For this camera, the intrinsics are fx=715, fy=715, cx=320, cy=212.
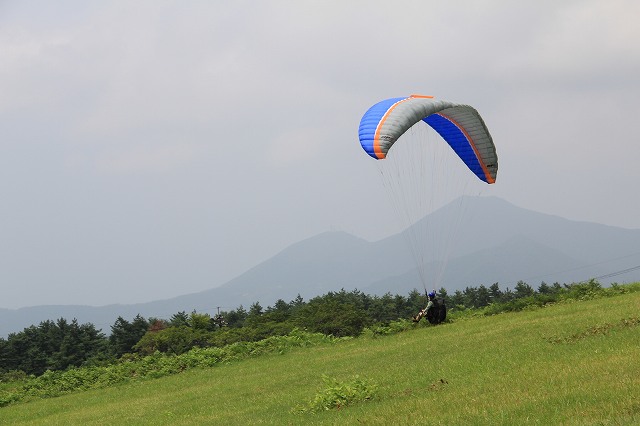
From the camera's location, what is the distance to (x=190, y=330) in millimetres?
68500

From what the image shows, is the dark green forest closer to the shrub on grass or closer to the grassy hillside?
the grassy hillside

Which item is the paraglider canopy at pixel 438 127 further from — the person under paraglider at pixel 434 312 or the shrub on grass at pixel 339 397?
the shrub on grass at pixel 339 397

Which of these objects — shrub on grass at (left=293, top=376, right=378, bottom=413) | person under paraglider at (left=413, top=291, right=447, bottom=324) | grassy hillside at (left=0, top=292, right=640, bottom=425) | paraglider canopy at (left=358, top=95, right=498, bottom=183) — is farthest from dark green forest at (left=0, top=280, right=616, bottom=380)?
shrub on grass at (left=293, top=376, right=378, bottom=413)

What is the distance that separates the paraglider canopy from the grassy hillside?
6.76m

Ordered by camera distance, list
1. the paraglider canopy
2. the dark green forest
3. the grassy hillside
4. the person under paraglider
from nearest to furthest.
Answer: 1. the grassy hillside
2. the paraglider canopy
3. the person under paraglider
4. the dark green forest

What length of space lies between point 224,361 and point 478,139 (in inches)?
579

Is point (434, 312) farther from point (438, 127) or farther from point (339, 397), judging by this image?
point (339, 397)

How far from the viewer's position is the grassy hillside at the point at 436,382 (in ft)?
39.4

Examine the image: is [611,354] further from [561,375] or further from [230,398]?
[230,398]

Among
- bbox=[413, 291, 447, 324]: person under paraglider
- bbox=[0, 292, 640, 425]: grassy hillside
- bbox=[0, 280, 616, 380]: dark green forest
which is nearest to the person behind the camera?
bbox=[0, 292, 640, 425]: grassy hillside

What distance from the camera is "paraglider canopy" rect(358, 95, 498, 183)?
24.9 metres

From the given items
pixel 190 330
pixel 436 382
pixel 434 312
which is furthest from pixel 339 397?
pixel 190 330

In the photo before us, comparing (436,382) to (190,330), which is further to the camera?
(190,330)

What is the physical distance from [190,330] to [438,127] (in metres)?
44.2
